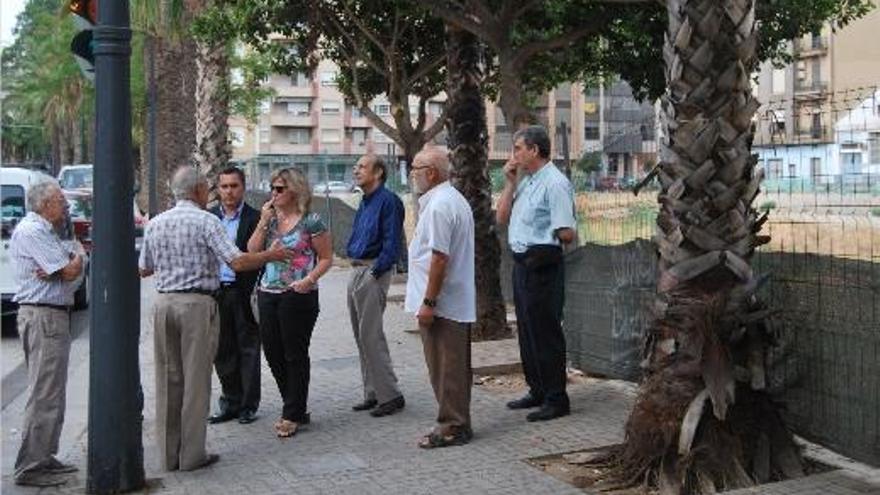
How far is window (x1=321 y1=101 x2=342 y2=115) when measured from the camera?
318 feet

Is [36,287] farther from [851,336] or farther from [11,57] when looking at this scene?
[11,57]

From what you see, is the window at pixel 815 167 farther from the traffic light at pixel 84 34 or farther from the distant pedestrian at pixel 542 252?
the traffic light at pixel 84 34

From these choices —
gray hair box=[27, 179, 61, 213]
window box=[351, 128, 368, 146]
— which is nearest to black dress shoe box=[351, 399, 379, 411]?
gray hair box=[27, 179, 61, 213]

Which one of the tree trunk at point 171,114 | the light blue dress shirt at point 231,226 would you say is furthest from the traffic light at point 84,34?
the tree trunk at point 171,114

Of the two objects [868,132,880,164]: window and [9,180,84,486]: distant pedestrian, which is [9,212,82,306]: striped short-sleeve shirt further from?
[868,132,880,164]: window

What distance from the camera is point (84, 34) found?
20.3 feet

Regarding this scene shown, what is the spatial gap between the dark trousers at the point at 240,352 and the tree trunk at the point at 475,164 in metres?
3.27

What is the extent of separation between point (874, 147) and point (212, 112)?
1055 cm

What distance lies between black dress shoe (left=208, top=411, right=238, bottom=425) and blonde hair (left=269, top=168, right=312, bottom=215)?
5.57 ft

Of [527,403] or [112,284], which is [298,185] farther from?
[527,403]

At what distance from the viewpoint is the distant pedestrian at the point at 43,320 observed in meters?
6.09

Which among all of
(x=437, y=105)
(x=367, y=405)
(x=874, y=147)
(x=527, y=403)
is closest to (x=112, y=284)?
(x=367, y=405)

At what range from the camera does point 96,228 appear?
19.0 ft

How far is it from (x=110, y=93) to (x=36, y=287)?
1245 mm
